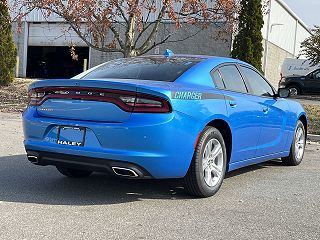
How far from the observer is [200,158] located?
4.84 metres

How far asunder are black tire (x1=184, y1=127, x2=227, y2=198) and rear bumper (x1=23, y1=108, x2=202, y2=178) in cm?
12

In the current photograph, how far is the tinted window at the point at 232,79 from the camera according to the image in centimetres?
562

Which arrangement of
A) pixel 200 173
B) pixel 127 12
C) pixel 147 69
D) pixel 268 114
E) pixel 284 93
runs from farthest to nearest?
1. pixel 127 12
2. pixel 284 93
3. pixel 268 114
4. pixel 147 69
5. pixel 200 173

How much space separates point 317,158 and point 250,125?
10.4 feet

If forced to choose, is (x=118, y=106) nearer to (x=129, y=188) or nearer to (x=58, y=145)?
(x=58, y=145)

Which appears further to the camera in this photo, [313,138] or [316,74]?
[316,74]

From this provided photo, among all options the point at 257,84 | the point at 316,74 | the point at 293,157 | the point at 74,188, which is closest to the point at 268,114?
the point at 257,84

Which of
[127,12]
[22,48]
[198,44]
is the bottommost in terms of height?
[22,48]

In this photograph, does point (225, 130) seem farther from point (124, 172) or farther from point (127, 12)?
point (127, 12)

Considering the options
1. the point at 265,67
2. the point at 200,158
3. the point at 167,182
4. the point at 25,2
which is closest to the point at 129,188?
the point at 167,182

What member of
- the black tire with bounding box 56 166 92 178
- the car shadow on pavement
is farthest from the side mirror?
the black tire with bounding box 56 166 92 178

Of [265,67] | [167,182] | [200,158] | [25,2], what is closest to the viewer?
[200,158]

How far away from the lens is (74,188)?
536 cm

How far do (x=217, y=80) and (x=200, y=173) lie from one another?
116 cm
